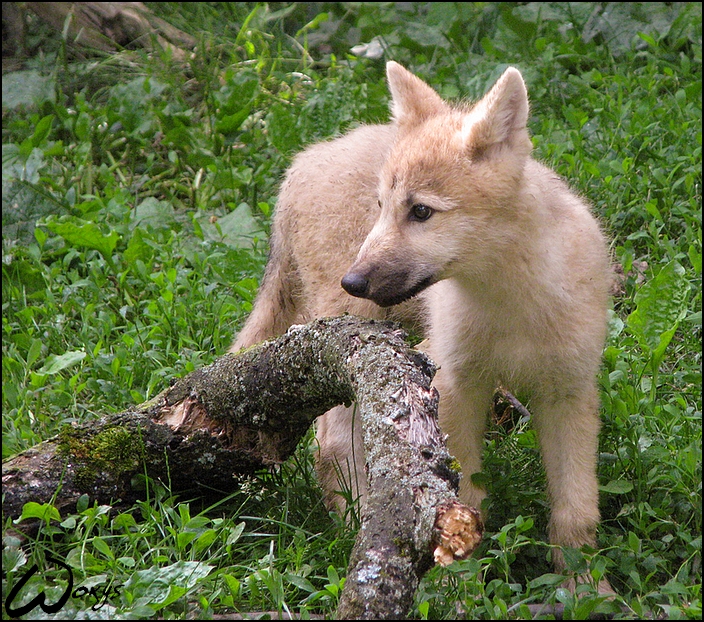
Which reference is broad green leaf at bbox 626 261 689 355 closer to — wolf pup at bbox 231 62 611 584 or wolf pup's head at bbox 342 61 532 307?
wolf pup at bbox 231 62 611 584

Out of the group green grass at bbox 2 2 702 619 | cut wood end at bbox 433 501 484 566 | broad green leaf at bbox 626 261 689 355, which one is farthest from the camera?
broad green leaf at bbox 626 261 689 355

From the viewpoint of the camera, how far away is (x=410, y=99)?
422 centimetres

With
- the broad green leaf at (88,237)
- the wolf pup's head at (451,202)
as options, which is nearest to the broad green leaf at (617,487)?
the wolf pup's head at (451,202)

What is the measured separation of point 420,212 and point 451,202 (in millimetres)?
135

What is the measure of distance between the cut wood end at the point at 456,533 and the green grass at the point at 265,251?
41cm

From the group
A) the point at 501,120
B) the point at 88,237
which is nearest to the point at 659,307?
the point at 501,120

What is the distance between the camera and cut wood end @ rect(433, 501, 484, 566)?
9.24 ft

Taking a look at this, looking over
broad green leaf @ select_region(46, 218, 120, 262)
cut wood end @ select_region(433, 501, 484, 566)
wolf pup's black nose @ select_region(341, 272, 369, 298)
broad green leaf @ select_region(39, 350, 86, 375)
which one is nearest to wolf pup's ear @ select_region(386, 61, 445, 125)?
wolf pup's black nose @ select_region(341, 272, 369, 298)

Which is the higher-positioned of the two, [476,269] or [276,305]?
[476,269]

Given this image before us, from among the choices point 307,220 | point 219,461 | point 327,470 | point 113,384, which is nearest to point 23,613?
point 219,461

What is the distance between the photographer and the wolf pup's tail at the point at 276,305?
4820mm

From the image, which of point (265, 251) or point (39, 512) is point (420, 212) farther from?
point (265, 251)

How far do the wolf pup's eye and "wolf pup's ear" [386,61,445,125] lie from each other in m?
0.56

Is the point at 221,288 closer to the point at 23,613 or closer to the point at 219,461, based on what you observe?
the point at 219,461
